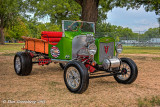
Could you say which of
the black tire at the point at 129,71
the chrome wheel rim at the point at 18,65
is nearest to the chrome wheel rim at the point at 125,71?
the black tire at the point at 129,71

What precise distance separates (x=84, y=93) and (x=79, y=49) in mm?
1492

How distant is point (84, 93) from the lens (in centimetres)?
487

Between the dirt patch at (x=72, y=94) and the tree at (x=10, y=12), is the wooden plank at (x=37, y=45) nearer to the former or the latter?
A: the dirt patch at (x=72, y=94)

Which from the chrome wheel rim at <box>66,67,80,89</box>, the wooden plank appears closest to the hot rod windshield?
the wooden plank

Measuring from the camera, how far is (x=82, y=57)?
5840 millimetres

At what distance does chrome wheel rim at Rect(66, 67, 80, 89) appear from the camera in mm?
4964

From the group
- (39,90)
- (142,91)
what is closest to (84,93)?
(39,90)

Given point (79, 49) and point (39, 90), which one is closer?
point (39, 90)

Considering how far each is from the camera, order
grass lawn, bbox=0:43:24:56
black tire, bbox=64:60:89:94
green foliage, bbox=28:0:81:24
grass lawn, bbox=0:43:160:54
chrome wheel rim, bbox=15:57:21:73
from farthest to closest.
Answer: green foliage, bbox=28:0:81:24, grass lawn, bbox=0:43:160:54, grass lawn, bbox=0:43:24:56, chrome wheel rim, bbox=15:57:21:73, black tire, bbox=64:60:89:94

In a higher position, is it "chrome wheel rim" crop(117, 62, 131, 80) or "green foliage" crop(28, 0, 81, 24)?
"green foliage" crop(28, 0, 81, 24)

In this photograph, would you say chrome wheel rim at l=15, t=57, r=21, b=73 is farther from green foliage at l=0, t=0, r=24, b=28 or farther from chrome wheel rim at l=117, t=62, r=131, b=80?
green foliage at l=0, t=0, r=24, b=28

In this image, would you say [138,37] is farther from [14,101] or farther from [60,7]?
[14,101]

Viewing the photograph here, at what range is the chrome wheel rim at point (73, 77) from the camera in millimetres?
4964

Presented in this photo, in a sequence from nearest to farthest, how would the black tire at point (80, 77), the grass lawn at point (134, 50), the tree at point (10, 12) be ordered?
the black tire at point (80, 77)
the grass lawn at point (134, 50)
the tree at point (10, 12)
